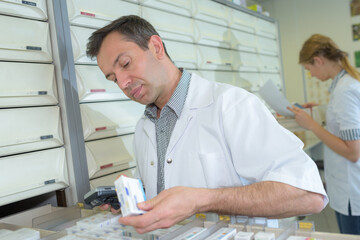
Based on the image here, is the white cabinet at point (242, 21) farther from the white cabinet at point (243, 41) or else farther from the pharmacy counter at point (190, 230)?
the pharmacy counter at point (190, 230)

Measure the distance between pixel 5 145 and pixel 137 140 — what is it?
0.59m

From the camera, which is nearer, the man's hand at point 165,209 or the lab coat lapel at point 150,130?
the man's hand at point 165,209

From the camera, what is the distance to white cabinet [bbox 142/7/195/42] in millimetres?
2162

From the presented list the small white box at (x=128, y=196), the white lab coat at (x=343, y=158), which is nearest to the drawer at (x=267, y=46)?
the white lab coat at (x=343, y=158)

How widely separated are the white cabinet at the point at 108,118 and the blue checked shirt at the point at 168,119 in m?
0.45

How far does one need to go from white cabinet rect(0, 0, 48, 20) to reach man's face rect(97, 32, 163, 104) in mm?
447

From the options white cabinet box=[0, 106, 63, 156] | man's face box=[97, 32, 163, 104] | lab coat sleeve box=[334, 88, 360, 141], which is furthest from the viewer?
lab coat sleeve box=[334, 88, 360, 141]

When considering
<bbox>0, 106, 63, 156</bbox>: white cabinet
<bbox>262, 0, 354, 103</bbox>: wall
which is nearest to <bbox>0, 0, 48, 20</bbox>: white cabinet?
<bbox>0, 106, 63, 156</bbox>: white cabinet

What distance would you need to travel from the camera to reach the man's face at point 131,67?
133 cm

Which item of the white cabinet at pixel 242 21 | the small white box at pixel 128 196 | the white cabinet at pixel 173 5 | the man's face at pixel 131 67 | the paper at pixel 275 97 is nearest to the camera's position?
the small white box at pixel 128 196

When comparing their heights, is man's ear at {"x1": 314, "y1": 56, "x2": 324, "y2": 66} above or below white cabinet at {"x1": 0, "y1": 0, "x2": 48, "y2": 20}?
below

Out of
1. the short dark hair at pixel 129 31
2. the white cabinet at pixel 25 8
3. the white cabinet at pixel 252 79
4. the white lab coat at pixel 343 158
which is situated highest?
the white cabinet at pixel 25 8

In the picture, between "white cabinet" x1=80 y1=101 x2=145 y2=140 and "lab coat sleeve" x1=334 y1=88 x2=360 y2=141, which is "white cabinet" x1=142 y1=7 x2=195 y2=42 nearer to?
"white cabinet" x1=80 y1=101 x2=145 y2=140

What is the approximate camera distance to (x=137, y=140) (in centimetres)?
169
